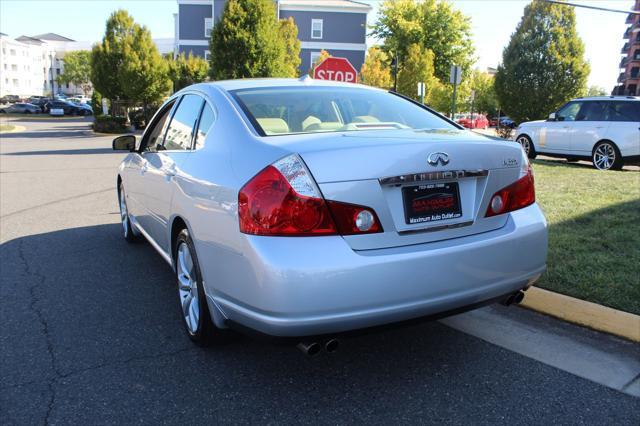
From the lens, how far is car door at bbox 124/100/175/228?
4.54 metres

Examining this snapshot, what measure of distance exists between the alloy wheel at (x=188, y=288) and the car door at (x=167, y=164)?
336mm

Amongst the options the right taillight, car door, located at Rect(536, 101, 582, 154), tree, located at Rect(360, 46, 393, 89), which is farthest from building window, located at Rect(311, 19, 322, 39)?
the right taillight

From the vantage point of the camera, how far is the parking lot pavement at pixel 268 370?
270 centimetres

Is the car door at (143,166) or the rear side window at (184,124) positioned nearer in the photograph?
the rear side window at (184,124)

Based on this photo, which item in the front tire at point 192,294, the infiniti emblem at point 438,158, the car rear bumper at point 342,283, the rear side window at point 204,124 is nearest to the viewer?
the car rear bumper at point 342,283

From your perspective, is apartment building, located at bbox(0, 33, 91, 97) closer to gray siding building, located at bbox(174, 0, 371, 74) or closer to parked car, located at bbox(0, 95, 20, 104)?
parked car, located at bbox(0, 95, 20, 104)

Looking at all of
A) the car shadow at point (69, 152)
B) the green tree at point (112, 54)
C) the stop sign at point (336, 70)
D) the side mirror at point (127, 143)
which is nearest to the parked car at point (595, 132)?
the stop sign at point (336, 70)

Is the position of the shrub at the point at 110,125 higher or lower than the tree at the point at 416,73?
lower

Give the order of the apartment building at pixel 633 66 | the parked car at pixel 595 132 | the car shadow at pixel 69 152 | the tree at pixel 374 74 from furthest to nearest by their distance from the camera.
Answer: the apartment building at pixel 633 66 → the tree at pixel 374 74 → the car shadow at pixel 69 152 → the parked car at pixel 595 132

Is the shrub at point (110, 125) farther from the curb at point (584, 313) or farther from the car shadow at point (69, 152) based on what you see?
the curb at point (584, 313)

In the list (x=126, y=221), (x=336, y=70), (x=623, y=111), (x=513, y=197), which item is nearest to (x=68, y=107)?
(x=336, y=70)

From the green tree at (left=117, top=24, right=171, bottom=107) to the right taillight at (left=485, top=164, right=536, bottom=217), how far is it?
27.2 metres

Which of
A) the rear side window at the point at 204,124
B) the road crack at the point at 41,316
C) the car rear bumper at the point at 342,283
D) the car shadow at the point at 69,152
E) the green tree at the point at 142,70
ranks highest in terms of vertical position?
the green tree at the point at 142,70

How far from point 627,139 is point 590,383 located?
425 inches
